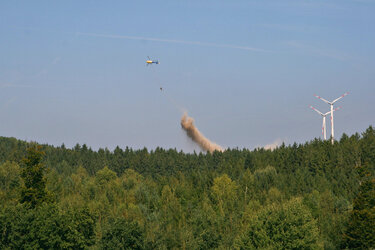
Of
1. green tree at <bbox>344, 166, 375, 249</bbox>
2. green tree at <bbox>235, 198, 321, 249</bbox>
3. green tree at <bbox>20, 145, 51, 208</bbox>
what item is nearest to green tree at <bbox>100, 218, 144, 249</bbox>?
green tree at <bbox>235, 198, 321, 249</bbox>

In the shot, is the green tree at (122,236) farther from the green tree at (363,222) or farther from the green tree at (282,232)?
the green tree at (363,222)

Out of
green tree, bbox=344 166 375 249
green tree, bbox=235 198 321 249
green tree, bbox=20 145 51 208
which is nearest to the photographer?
green tree, bbox=235 198 321 249

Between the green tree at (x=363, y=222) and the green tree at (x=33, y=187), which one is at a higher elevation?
the green tree at (x=33, y=187)

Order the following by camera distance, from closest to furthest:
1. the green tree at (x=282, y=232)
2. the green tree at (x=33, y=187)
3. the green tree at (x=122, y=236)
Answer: the green tree at (x=282, y=232) → the green tree at (x=122, y=236) → the green tree at (x=33, y=187)

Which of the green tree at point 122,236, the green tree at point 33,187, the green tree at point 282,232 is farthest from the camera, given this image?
the green tree at point 33,187

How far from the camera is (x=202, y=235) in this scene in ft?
303

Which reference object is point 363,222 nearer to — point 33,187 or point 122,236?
point 122,236

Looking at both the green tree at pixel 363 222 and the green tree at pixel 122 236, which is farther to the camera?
the green tree at pixel 363 222

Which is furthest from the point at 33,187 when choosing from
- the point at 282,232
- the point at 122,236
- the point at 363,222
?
the point at 363,222

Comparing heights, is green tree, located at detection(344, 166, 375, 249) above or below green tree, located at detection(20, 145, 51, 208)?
below

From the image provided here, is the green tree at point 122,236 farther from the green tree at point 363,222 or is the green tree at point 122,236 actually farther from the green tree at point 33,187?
the green tree at point 363,222

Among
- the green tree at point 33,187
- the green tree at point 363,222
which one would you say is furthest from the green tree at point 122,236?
the green tree at point 363,222

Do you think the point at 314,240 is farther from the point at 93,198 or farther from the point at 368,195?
the point at 93,198

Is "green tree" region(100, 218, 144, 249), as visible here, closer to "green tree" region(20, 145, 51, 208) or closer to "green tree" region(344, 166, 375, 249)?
"green tree" region(20, 145, 51, 208)
